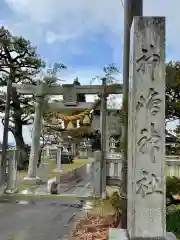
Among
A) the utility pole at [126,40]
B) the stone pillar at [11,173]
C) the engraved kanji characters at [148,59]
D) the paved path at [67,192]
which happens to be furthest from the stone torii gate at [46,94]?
the engraved kanji characters at [148,59]

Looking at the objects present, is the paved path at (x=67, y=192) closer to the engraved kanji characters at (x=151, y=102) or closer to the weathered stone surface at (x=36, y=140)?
the weathered stone surface at (x=36, y=140)

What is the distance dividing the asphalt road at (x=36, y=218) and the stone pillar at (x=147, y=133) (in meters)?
2.07

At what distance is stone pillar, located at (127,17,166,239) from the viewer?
10.4ft

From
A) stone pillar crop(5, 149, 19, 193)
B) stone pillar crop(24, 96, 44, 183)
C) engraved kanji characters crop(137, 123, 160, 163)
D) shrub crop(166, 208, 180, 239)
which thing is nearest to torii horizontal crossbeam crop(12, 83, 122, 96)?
stone pillar crop(24, 96, 44, 183)

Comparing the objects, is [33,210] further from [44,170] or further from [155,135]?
[44,170]

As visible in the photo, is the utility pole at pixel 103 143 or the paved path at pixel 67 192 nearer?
the utility pole at pixel 103 143

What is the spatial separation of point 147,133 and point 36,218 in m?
3.62

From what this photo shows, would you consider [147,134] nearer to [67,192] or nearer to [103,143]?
[103,143]

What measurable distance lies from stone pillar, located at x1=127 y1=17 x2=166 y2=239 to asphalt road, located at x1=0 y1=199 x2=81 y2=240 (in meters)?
2.07

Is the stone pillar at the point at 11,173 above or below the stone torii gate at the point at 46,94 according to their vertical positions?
below

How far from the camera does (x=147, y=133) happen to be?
10.6 feet

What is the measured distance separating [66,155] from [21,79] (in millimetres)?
8515

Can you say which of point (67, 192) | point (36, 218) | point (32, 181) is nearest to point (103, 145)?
point (67, 192)

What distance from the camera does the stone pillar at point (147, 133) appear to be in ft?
10.4
